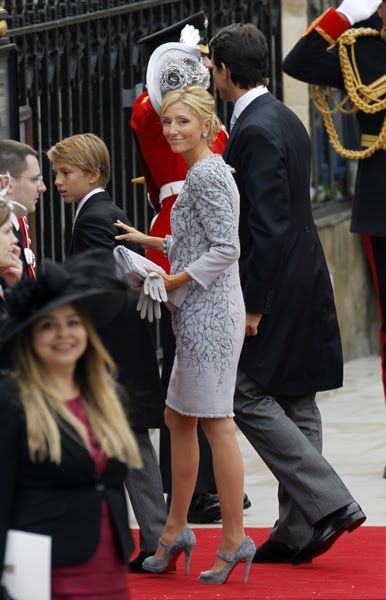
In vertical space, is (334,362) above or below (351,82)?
below

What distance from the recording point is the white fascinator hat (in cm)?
721

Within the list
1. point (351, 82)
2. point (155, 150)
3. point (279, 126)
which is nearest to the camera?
point (279, 126)

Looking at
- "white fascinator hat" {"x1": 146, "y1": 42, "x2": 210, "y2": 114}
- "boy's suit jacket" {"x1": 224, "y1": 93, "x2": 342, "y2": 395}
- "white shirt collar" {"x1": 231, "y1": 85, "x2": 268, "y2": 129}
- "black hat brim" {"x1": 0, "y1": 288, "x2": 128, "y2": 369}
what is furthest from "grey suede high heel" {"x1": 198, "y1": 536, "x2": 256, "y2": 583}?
"black hat brim" {"x1": 0, "y1": 288, "x2": 128, "y2": 369}

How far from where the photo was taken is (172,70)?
23.6 ft

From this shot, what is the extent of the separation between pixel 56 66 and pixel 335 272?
366 centimetres

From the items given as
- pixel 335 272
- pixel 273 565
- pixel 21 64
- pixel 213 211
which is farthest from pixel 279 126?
pixel 335 272

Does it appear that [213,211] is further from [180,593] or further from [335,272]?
[335,272]

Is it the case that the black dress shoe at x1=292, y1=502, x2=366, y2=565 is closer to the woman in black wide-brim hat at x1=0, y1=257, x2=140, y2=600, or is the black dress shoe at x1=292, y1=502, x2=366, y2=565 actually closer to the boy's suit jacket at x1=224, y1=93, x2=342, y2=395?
the boy's suit jacket at x1=224, y1=93, x2=342, y2=395

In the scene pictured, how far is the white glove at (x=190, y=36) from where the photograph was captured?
305 inches

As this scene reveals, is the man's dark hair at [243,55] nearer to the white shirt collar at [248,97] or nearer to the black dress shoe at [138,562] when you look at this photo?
the white shirt collar at [248,97]

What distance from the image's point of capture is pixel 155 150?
7676 millimetres

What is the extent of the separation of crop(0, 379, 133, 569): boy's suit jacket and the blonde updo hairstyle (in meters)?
2.41

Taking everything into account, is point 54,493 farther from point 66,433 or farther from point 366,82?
point 366,82

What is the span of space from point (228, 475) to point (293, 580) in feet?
1.54
